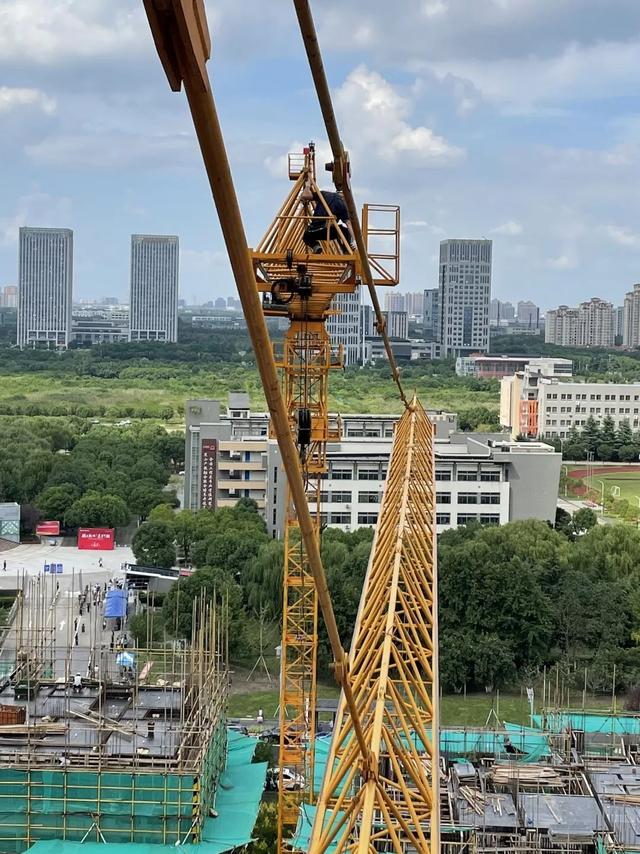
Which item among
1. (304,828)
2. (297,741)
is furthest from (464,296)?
(304,828)

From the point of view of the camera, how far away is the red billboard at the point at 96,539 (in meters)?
12.6

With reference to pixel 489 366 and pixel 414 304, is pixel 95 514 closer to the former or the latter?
pixel 489 366

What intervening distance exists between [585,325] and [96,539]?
4587 cm

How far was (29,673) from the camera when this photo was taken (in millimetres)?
6500

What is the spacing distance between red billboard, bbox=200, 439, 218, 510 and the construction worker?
27.3 feet

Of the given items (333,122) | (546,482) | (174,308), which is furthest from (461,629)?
(174,308)

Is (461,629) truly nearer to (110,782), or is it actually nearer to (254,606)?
(254,606)

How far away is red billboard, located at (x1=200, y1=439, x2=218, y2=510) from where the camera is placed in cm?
1405

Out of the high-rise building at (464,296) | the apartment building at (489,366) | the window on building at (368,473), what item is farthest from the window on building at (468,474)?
the high-rise building at (464,296)

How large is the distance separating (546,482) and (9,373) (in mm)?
24022

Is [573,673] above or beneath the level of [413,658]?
beneath

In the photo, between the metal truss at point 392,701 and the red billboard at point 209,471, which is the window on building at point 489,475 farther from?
the metal truss at point 392,701

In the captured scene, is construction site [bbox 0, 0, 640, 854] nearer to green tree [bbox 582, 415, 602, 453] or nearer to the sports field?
the sports field

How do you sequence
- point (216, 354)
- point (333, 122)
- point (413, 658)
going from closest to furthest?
point (333, 122) < point (413, 658) < point (216, 354)
